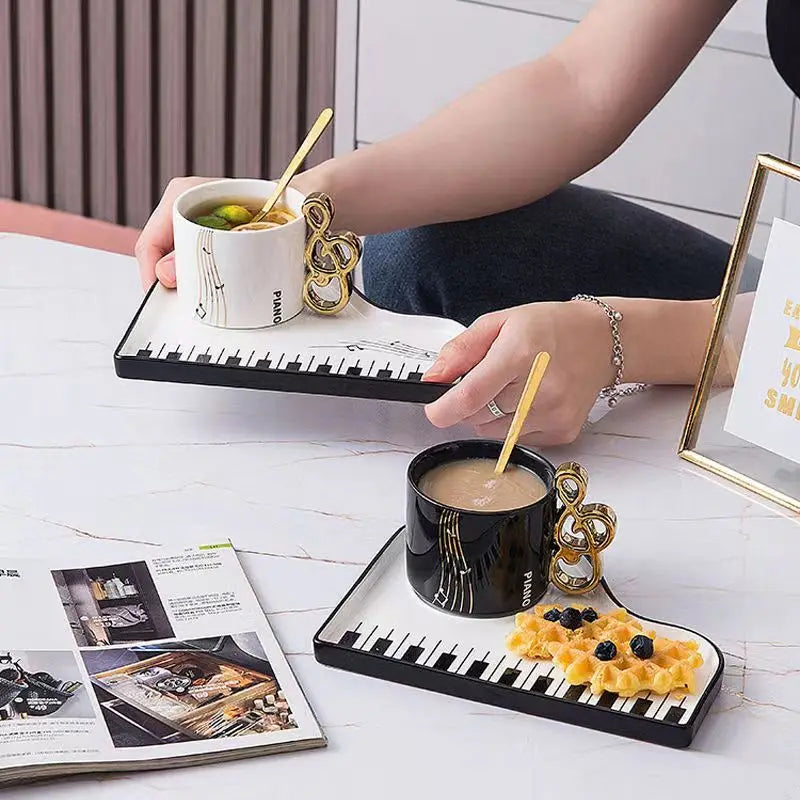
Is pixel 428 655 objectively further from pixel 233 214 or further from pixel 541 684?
pixel 233 214

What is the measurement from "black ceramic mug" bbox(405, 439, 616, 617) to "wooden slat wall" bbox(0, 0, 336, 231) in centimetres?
196

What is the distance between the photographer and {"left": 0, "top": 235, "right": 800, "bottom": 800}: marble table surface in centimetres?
77

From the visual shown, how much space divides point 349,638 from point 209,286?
38 centimetres

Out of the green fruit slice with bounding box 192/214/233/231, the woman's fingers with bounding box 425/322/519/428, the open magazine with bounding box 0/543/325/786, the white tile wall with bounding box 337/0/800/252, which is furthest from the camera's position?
the white tile wall with bounding box 337/0/800/252

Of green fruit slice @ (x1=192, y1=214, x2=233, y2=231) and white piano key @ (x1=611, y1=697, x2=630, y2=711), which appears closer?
white piano key @ (x1=611, y1=697, x2=630, y2=711)

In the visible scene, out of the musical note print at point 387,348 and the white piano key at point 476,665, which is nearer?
the white piano key at point 476,665

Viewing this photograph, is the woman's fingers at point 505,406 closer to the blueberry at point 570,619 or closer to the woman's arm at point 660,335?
the woman's arm at point 660,335

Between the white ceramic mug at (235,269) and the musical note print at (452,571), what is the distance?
0.34m

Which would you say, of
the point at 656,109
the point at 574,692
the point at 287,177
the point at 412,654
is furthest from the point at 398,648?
the point at 656,109

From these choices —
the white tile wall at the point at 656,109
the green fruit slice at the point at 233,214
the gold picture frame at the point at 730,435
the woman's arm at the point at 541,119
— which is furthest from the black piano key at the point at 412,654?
the white tile wall at the point at 656,109

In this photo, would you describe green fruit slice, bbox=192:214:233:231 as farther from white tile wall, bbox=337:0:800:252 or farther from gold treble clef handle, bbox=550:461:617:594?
white tile wall, bbox=337:0:800:252

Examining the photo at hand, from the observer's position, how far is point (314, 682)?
0.84 meters

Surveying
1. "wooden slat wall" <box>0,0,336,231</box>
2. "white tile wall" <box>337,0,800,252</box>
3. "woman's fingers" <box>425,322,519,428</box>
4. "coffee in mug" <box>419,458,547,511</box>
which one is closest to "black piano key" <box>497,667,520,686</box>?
"coffee in mug" <box>419,458,547,511</box>

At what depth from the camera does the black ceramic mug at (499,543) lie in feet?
2.78
